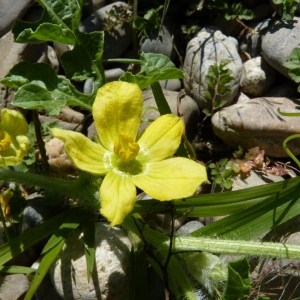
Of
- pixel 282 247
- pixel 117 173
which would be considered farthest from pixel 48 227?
pixel 282 247

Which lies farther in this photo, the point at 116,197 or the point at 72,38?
the point at 72,38

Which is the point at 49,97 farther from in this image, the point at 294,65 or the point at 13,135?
the point at 294,65

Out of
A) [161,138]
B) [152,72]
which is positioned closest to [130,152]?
[161,138]

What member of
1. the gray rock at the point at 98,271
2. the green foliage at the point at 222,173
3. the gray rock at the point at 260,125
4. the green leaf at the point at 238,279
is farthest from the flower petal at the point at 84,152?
the gray rock at the point at 260,125

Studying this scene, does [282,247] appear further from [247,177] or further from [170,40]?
[170,40]

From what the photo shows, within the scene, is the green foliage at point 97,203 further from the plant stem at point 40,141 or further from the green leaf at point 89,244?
the plant stem at point 40,141

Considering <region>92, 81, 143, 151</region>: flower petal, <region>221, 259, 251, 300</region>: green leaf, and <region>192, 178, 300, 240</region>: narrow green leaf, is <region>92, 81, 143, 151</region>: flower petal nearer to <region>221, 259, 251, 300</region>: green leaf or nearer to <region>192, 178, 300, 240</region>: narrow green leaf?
<region>192, 178, 300, 240</region>: narrow green leaf
